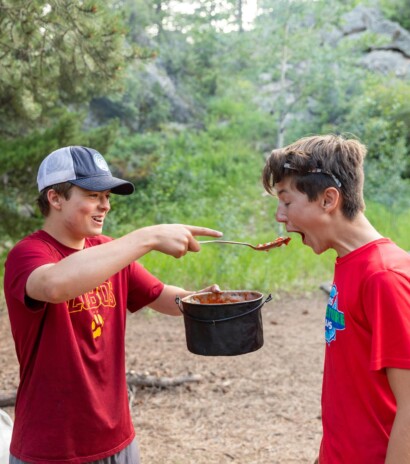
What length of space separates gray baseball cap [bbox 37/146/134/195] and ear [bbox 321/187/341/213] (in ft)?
2.32

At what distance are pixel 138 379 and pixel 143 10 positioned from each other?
14198 mm

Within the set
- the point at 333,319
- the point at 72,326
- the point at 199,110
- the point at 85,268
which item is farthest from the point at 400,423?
the point at 199,110

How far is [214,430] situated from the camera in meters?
4.00

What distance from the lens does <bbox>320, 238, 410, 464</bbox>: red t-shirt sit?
57.0 inches

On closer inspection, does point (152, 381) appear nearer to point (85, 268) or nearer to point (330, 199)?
point (85, 268)

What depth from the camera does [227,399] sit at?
450 centimetres

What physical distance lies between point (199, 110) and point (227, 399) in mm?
13991

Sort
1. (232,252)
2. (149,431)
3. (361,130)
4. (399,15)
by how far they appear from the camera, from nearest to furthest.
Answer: (149,431), (232,252), (361,130), (399,15)

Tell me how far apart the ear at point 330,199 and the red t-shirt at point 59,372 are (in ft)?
2.75

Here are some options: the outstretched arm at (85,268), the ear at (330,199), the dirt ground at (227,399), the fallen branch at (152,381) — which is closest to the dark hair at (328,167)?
the ear at (330,199)

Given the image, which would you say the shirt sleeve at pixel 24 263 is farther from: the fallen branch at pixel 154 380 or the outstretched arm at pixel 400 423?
the fallen branch at pixel 154 380

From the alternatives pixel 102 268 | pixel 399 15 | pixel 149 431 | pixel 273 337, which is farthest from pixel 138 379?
pixel 399 15

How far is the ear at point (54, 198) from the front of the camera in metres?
2.05

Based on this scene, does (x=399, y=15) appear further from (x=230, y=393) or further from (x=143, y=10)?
(x=230, y=393)
